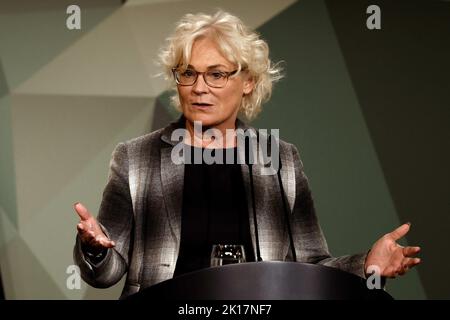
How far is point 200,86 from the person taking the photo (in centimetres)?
214

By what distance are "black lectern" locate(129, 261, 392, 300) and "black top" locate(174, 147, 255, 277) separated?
0.67 metres

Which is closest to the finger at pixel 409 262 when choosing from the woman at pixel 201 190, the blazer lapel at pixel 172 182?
the woman at pixel 201 190

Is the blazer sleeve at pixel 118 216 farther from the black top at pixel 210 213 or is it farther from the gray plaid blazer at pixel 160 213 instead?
the black top at pixel 210 213

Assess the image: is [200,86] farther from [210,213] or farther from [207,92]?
[210,213]

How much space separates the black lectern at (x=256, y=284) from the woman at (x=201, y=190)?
625mm

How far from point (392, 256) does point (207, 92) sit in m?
0.74

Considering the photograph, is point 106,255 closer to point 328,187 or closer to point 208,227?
point 208,227

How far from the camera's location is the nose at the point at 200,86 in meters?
2.14

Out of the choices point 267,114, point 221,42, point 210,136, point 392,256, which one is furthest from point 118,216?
point 267,114

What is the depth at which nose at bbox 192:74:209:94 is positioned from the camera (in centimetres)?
214

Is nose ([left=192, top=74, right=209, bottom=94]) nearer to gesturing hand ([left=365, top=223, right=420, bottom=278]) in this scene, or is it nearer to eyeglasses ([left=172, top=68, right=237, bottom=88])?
eyeglasses ([left=172, top=68, right=237, bottom=88])
